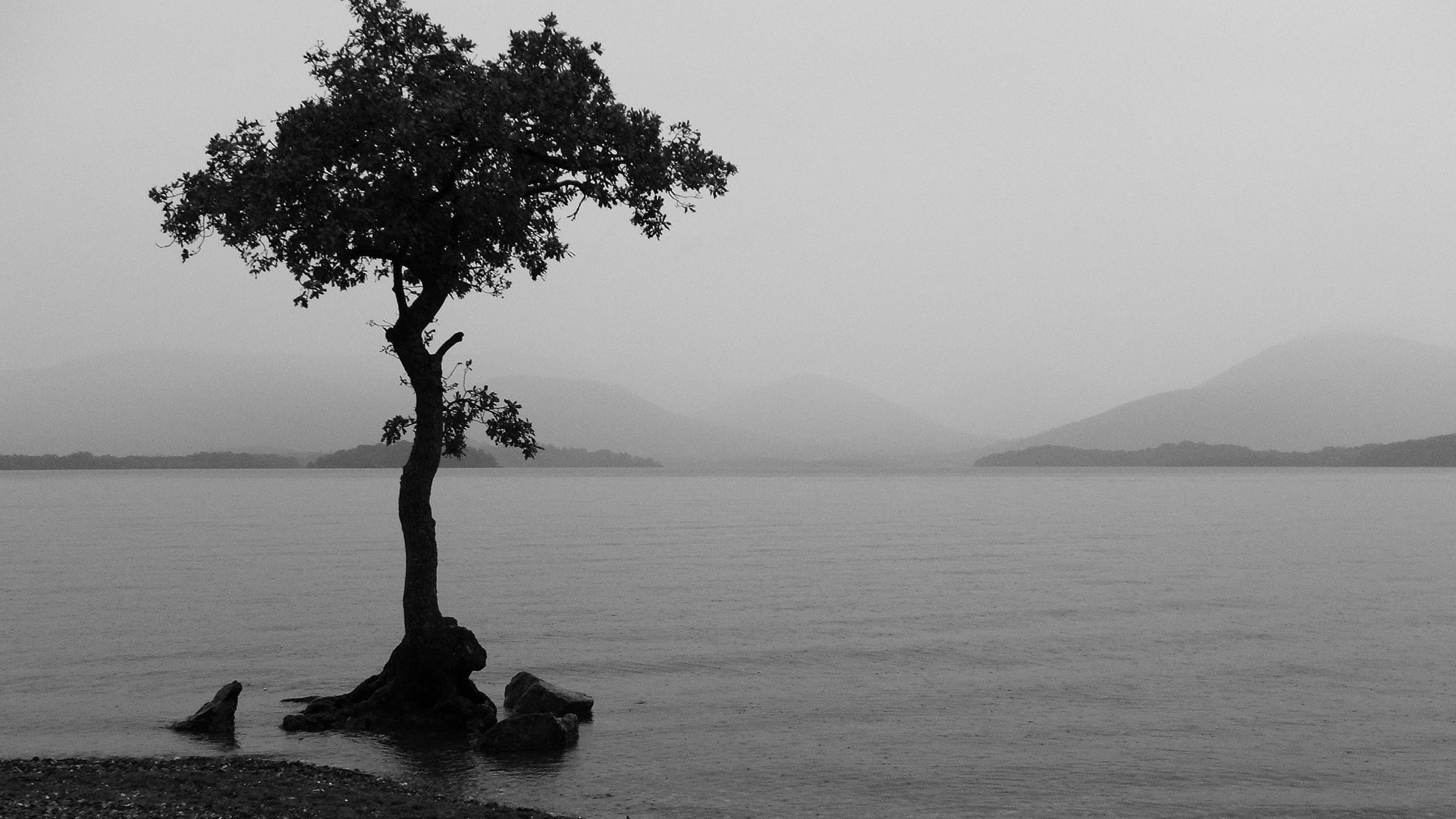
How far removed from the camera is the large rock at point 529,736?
21.2 meters

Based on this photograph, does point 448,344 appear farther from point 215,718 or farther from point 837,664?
point 837,664

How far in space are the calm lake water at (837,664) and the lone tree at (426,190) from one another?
114 inches

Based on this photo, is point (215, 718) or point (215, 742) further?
point (215, 718)

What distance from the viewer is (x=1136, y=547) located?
238 feet

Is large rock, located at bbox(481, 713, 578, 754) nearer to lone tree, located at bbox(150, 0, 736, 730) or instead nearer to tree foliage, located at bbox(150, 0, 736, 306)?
lone tree, located at bbox(150, 0, 736, 730)

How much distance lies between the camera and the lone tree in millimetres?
20453

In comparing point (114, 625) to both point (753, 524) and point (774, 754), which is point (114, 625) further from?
point (753, 524)

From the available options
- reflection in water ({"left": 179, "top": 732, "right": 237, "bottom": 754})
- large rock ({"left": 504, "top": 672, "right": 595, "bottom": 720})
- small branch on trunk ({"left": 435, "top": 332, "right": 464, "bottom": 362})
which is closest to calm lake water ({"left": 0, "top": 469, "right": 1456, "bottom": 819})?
reflection in water ({"left": 179, "top": 732, "right": 237, "bottom": 754})

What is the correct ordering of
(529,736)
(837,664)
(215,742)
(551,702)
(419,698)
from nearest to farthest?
(529,736) → (215,742) → (419,698) → (551,702) → (837,664)

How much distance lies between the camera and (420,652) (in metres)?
23.1

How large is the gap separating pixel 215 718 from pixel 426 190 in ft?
40.6

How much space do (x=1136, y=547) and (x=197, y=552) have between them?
64.6 m

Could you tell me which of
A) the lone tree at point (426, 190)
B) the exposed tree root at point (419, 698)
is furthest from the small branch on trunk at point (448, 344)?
the exposed tree root at point (419, 698)

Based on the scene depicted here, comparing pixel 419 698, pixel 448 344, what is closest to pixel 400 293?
pixel 448 344
